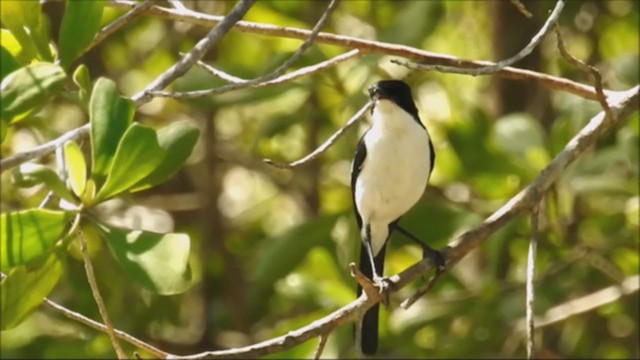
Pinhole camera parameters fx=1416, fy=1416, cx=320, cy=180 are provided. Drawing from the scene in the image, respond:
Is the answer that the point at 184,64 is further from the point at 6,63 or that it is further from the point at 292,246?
the point at 292,246

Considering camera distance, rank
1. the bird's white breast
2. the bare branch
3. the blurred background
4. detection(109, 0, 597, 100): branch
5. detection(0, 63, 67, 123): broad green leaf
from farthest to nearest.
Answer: the blurred background → the bare branch → the bird's white breast → detection(109, 0, 597, 100): branch → detection(0, 63, 67, 123): broad green leaf

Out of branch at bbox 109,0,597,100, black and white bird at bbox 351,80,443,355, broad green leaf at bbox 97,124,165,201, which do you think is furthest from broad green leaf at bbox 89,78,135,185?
black and white bird at bbox 351,80,443,355

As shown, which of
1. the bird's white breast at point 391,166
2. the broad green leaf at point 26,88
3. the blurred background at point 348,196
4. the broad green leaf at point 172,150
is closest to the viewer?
the broad green leaf at point 26,88

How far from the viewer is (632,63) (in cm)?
398

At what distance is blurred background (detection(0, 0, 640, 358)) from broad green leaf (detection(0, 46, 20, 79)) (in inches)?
50.8

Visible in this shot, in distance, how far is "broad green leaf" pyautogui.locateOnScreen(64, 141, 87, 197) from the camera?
241 cm

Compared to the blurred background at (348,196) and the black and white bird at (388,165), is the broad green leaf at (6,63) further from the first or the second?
the blurred background at (348,196)

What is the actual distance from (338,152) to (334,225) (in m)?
0.23

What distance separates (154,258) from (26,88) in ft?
1.29

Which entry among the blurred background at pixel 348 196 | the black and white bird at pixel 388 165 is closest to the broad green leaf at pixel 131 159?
the black and white bird at pixel 388 165

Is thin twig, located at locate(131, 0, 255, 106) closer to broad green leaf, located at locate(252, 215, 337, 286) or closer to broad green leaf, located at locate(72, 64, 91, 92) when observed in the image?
broad green leaf, located at locate(72, 64, 91, 92)

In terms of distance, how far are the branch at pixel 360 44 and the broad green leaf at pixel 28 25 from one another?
26cm

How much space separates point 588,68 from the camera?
264 centimetres

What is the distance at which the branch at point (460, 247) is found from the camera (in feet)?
8.08
